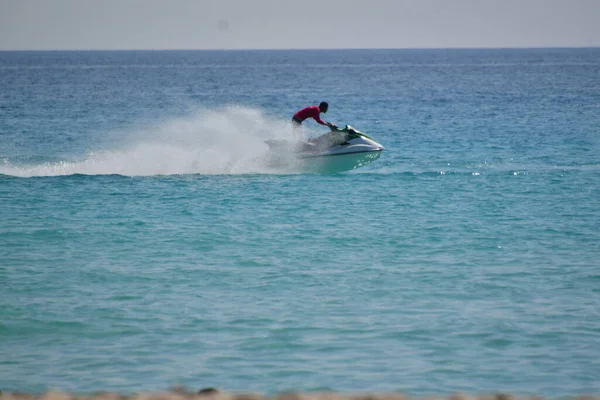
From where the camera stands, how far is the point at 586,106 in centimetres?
5316

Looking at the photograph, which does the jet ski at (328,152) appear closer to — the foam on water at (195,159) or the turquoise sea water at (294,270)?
the turquoise sea water at (294,270)

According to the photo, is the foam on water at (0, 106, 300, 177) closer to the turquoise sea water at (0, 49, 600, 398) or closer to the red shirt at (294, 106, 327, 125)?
the turquoise sea water at (0, 49, 600, 398)

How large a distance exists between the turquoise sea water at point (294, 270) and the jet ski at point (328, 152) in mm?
604

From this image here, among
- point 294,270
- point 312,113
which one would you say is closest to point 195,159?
point 312,113

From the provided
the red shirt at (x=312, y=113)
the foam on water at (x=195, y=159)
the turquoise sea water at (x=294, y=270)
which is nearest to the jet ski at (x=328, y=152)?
the turquoise sea water at (x=294, y=270)

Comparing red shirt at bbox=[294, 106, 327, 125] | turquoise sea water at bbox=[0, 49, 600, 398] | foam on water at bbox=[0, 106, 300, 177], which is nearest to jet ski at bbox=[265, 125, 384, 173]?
turquoise sea water at bbox=[0, 49, 600, 398]

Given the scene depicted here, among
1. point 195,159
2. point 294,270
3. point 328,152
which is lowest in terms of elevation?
point 294,270

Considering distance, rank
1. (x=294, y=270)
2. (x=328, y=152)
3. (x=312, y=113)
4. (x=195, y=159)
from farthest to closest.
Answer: (x=195, y=159)
(x=328, y=152)
(x=312, y=113)
(x=294, y=270)

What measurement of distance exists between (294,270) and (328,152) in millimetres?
9300

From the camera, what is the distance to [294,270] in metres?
13.8

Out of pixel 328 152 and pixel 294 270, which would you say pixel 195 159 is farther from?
pixel 294 270

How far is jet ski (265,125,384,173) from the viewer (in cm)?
2234

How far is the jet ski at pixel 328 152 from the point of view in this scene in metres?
22.3

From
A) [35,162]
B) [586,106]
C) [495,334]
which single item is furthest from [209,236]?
[586,106]
